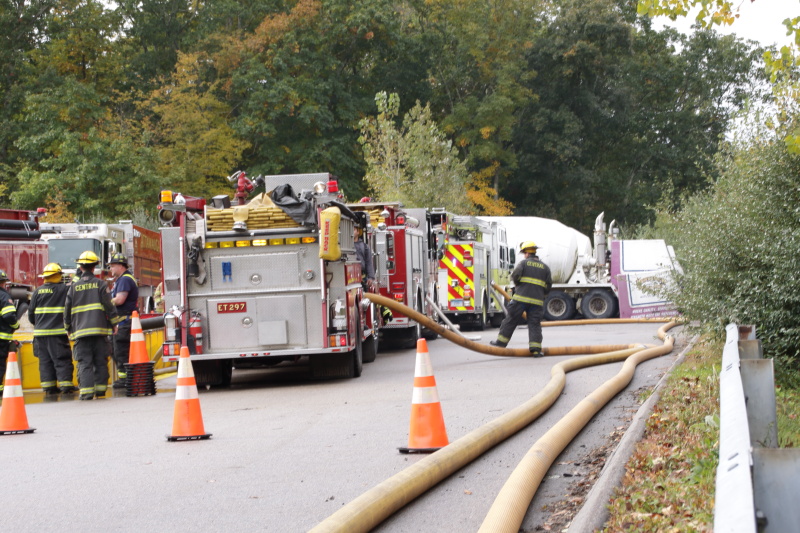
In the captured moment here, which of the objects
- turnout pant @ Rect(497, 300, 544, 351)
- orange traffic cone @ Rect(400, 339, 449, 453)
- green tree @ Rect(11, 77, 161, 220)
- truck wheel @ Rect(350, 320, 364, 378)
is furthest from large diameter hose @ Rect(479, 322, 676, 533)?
green tree @ Rect(11, 77, 161, 220)

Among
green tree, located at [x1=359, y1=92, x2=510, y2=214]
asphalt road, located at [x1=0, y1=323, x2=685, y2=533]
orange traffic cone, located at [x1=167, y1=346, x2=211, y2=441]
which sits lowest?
asphalt road, located at [x1=0, y1=323, x2=685, y2=533]

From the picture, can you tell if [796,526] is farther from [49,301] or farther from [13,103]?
[13,103]

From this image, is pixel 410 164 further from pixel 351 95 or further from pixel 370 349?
pixel 370 349

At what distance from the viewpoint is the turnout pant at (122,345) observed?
1453 cm

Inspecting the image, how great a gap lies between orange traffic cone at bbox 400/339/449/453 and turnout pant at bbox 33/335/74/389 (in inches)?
287

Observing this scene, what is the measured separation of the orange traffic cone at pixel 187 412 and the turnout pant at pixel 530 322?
804cm

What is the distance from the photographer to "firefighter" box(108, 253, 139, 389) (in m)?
14.4

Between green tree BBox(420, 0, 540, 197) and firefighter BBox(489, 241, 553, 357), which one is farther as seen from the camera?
green tree BBox(420, 0, 540, 197)

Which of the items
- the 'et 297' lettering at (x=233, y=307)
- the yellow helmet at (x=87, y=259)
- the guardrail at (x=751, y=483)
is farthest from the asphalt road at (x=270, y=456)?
the guardrail at (x=751, y=483)

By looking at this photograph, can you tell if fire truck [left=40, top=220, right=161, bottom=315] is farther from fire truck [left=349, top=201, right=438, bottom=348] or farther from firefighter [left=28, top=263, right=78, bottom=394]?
firefighter [left=28, top=263, right=78, bottom=394]

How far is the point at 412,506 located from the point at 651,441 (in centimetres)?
195

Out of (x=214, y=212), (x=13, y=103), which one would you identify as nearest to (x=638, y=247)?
(x=214, y=212)

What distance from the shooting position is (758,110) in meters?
14.0

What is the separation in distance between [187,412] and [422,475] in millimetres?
3412
